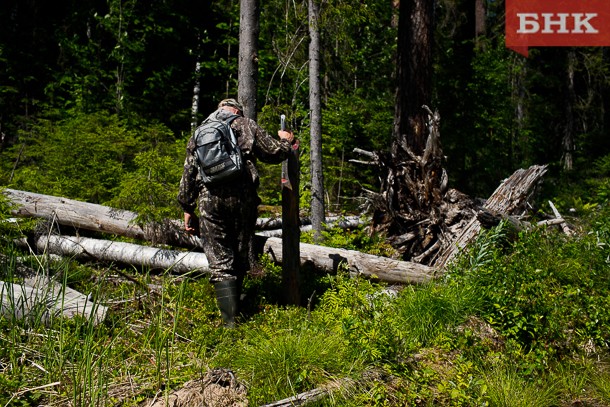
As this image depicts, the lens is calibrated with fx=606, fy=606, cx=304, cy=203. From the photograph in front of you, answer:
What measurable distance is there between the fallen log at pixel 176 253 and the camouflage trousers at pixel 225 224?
0.89m

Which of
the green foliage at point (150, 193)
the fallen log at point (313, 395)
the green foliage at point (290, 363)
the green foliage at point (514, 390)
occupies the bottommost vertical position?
the green foliage at point (514, 390)

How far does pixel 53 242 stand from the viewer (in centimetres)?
798

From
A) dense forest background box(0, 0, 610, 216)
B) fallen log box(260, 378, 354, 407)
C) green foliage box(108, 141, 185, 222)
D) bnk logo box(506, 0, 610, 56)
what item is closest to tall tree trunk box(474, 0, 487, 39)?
dense forest background box(0, 0, 610, 216)

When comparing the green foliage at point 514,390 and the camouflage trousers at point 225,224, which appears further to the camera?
the camouflage trousers at point 225,224

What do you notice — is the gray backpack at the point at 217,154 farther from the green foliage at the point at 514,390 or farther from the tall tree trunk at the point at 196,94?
the tall tree trunk at the point at 196,94

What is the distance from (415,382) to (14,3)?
700 inches

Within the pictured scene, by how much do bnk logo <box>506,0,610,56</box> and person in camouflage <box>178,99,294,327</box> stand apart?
1456 cm

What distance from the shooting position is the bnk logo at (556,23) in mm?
18094

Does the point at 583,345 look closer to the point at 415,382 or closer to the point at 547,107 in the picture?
the point at 415,382

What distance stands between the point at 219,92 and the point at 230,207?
45.4 feet

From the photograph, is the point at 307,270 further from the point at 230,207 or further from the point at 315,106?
the point at 315,106

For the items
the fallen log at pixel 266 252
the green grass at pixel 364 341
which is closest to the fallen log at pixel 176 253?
the fallen log at pixel 266 252

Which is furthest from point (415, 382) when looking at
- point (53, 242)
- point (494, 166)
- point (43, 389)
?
point (494, 166)

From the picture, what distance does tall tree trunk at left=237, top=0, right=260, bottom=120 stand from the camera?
6758mm
